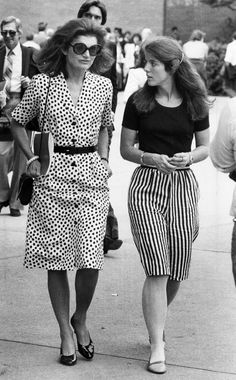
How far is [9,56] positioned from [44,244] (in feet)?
15.3

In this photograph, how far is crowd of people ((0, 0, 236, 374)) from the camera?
17.1 feet

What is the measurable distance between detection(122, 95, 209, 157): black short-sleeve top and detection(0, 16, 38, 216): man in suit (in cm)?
402

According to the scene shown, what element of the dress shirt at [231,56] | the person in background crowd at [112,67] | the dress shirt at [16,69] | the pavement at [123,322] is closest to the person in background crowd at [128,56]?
the dress shirt at [16,69]

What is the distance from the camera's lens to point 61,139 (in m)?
5.23

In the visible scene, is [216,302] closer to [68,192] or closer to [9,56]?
[68,192]

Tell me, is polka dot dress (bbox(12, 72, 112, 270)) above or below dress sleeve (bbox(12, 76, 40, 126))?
below

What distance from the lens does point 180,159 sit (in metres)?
5.21

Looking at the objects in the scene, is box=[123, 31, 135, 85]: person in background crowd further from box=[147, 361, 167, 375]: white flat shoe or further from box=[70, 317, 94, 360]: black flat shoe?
box=[147, 361, 167, 375]: white flat shoe

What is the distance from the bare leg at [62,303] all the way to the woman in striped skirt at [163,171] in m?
0.42

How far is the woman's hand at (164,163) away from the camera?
17.0 feet

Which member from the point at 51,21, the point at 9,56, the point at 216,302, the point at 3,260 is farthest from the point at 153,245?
the point at 51,21

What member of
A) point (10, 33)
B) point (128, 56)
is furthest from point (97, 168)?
Answer: point (128, 56)

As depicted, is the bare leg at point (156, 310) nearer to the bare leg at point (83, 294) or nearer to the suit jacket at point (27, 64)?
the bare leg at point (83, 294)

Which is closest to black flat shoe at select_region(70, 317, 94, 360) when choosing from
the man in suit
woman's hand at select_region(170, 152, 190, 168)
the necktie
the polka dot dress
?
the polka dot dress
